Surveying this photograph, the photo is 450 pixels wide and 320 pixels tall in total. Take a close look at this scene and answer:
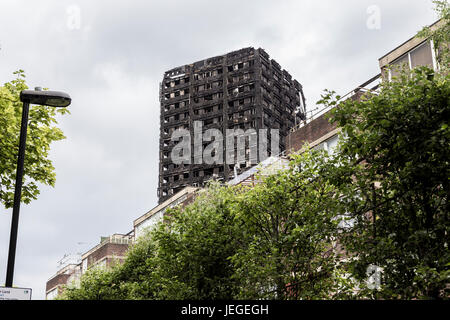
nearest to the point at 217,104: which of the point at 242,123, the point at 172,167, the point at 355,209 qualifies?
the point at 242,123

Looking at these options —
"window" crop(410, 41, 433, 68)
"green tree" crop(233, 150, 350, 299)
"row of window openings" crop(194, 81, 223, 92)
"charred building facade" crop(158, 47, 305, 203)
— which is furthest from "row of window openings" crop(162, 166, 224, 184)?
"green tree" crop(233, 150, 350, 299)

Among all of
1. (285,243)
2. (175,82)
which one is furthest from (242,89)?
(285,243)

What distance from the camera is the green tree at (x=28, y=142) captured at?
16.6 metres

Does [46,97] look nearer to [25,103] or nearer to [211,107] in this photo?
[25,103]

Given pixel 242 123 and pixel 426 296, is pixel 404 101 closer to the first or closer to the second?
pixel 426 296

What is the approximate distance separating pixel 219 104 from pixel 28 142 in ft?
344

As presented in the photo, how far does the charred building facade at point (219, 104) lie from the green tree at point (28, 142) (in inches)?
3677

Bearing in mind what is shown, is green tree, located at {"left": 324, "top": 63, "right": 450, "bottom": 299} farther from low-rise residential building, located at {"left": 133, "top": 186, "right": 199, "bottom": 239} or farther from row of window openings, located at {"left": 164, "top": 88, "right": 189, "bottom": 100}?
row of window openings, located at {"left": 164, "top": 88, "right": 189, "bottom": 100}

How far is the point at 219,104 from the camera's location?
121 m

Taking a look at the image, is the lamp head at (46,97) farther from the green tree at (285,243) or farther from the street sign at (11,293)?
the green tree at (285,243)

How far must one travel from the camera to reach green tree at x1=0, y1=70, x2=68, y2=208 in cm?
1664

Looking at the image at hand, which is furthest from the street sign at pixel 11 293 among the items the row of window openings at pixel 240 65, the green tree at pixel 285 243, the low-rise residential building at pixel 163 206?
the row of window openings at pixel 240 65

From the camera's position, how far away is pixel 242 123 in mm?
116250
